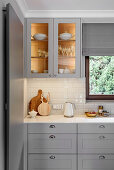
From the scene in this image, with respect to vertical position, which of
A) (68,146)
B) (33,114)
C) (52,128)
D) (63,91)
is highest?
(63,91)

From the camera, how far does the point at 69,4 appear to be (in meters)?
2.92

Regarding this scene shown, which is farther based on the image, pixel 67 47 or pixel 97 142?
pixel 67 47

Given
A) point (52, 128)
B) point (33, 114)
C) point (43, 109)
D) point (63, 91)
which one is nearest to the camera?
point (52, 128)

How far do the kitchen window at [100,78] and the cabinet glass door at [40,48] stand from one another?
0.80 meters

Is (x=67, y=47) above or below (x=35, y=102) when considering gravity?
above

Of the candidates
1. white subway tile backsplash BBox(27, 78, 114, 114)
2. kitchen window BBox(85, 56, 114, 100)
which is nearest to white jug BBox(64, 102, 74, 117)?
white subway tile backsplash BBox(27, 78, 114, 114)

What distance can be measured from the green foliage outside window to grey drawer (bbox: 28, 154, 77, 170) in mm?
1229

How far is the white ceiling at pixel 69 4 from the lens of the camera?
2809 millimetres

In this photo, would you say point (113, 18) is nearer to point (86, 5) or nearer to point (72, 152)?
point (86, 5)

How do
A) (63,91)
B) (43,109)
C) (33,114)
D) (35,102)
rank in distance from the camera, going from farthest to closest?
(63,91) → (35,102) → (43,109) → (33,114)

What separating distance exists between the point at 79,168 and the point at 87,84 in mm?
1379

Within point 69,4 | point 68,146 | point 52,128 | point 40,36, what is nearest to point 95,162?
point 68,146

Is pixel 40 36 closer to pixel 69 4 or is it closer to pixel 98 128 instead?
pixel 69 4

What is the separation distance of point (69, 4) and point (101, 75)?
4.39 ft
